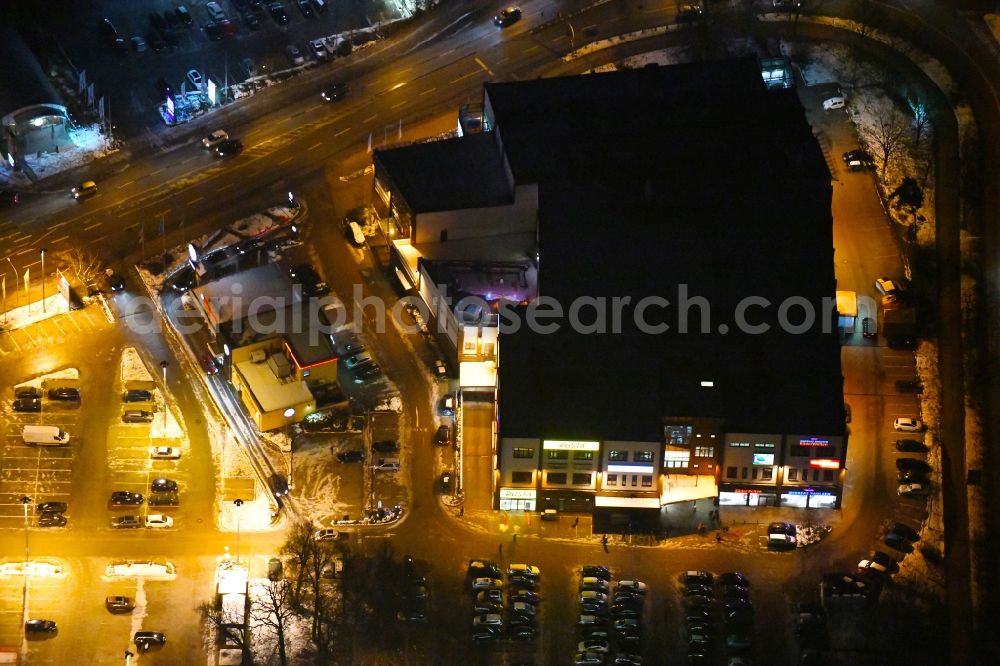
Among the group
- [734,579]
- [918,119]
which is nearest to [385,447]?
[734,579]

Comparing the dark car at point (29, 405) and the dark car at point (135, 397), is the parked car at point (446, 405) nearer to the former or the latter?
the dark car at point (135, 397)

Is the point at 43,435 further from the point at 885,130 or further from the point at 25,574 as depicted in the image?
the point at 885,130

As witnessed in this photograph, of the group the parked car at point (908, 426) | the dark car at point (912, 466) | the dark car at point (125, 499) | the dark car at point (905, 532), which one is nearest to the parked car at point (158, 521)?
the dark car at point (125, 499)

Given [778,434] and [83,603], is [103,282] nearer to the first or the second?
[83,603]

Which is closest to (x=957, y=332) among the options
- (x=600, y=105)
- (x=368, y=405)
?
(x=600, y=105)

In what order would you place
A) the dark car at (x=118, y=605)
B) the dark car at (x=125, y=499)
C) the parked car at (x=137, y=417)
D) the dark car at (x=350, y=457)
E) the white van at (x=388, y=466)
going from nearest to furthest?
the dark car at (x=118, y=605) < the dark car at (x=125, y=499) < the white van at (x=388, y=466) < the dark car at (x=350, y=457) < the parked car at (x=137, y=417)

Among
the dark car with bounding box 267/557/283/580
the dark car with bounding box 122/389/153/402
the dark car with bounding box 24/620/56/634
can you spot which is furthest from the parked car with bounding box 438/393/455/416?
the dark car with bounding box 24/620/56/634
